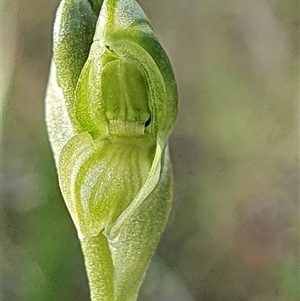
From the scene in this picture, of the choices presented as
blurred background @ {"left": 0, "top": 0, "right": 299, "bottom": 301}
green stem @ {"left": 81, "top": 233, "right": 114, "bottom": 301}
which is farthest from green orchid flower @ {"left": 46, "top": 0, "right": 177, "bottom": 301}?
blurred background @ {"left": 0, "top": 0, "right": 299, "bottom": 301}

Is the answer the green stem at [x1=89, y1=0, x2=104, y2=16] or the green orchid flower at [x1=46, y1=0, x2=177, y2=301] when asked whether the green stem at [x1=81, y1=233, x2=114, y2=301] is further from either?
the green stem at [x1=89, y1=0, x2=104, y2=16]

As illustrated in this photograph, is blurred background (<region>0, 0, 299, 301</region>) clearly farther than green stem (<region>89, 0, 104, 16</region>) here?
Yes

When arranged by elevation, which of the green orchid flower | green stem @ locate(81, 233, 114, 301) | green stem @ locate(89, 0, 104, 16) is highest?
green stem @ locate(89, 0, 104, 16)

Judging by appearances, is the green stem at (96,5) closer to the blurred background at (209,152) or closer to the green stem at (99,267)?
the green stem at (99,267)

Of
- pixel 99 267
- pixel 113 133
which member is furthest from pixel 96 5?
pixel 99 267

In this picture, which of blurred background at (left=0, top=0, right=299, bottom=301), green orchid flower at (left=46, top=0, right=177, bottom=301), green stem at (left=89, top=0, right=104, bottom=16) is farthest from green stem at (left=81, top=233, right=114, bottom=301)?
blurred background at (left=0, top=0, right=299, bottom=301)

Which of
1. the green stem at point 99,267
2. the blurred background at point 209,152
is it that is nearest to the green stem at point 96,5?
the green stem at point 99,267

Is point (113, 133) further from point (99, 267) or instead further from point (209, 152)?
point (209, 152)

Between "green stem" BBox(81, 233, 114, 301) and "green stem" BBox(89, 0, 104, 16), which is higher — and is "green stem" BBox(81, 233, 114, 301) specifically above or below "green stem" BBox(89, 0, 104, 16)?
below
